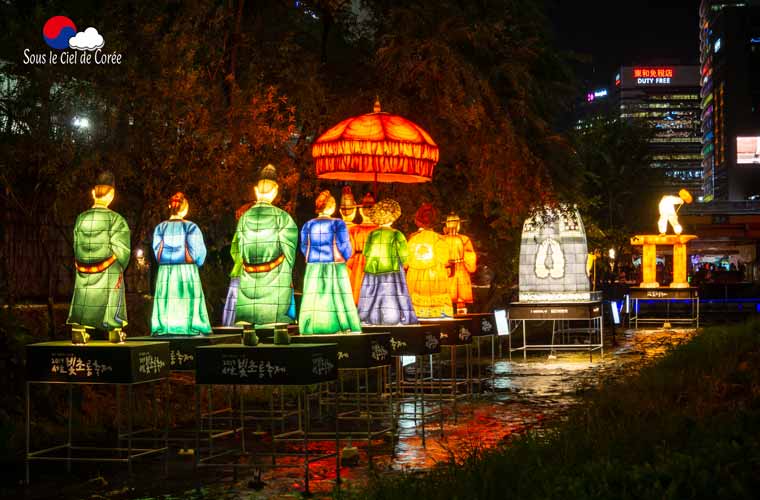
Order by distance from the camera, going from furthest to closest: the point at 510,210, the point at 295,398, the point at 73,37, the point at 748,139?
1. the point at 748,139
2. the point at 510,210
3. the point at 295,398
4. the point at 73,37

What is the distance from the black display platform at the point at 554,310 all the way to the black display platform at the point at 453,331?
7289 millimetres

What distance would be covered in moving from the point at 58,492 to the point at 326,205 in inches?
154

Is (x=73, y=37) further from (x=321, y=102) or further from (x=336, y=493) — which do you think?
(x=336, y=493)

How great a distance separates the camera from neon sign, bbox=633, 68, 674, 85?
196m

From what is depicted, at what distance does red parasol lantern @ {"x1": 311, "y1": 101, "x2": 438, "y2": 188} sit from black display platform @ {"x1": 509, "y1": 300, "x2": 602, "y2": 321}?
8.16 m

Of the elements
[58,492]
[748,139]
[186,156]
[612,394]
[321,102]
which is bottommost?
[58,492]

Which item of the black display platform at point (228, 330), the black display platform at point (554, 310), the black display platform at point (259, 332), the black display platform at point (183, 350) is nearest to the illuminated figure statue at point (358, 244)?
the black display platform at point (259, 332)

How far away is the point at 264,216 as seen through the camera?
10.1 m

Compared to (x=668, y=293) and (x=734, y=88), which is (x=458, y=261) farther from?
(x=734, y=88)

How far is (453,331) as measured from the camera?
1322 cm

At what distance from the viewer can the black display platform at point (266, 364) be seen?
337 inches

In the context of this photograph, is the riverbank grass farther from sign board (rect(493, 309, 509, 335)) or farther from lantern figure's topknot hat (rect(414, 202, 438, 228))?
sign board (rect(493, 309, 509, 335))

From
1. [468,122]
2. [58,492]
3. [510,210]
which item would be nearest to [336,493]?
[58,492]

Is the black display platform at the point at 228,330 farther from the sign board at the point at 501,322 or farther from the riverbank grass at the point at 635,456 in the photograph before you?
the sign board at the point at 501,322
